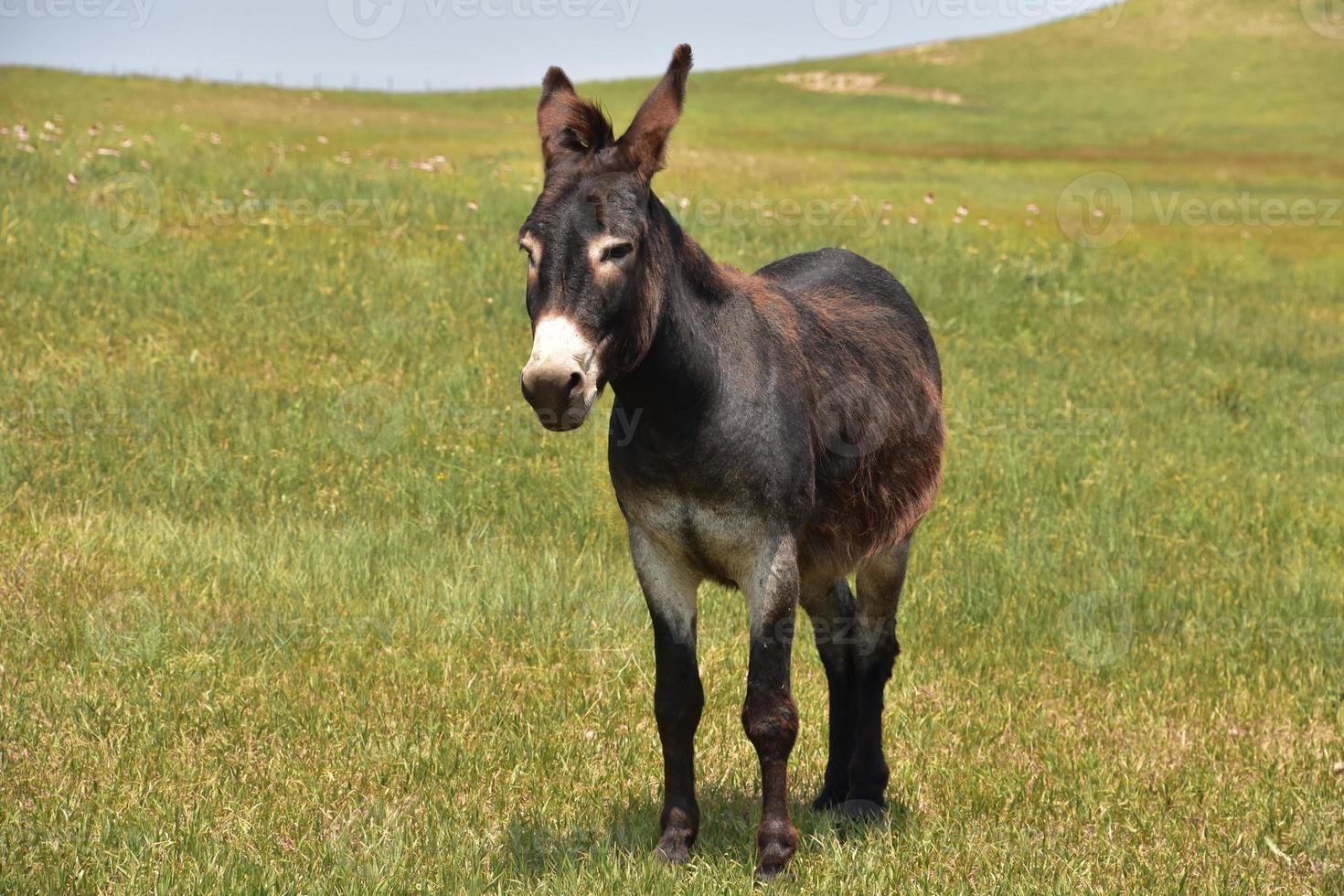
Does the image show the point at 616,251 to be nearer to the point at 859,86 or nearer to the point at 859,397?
the point at 859,397

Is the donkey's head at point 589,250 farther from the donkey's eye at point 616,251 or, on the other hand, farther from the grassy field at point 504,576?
the grassy field at point 504,576

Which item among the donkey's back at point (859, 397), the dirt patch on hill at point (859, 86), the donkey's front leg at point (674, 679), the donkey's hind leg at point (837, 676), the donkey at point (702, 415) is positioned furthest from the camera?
the dirt patch on hill at point (859, 86)

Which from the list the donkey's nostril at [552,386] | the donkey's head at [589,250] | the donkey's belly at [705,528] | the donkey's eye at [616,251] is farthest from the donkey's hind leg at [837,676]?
the donkey's nostril at [552,386]

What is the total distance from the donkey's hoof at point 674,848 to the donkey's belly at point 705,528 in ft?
3.34

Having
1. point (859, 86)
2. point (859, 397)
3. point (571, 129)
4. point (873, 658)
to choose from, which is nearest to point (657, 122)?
point (571, 129)

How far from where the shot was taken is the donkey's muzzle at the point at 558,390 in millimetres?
3742

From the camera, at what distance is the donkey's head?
3832 millimetres

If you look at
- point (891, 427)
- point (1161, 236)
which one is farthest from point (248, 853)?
point (1161, 236)

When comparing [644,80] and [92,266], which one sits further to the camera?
[644,80]

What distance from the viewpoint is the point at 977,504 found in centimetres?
974

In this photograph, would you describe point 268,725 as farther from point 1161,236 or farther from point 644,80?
point 644,80

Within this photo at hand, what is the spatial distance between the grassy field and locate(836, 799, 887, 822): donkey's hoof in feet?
0.37

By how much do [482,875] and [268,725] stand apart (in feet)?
5.84

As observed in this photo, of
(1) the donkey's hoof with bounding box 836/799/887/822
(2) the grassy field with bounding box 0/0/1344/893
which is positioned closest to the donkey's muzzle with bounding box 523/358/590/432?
(2) the grassy field with bounding box 0/0/1344/893
